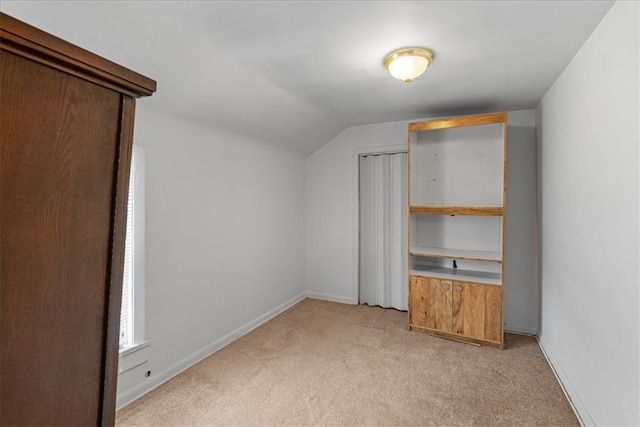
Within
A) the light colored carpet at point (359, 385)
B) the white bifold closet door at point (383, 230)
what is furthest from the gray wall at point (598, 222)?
the white bifold closet door at point (383, 230)

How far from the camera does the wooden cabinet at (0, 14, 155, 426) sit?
0.55m

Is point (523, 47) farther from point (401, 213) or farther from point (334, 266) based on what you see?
point (334, 266)

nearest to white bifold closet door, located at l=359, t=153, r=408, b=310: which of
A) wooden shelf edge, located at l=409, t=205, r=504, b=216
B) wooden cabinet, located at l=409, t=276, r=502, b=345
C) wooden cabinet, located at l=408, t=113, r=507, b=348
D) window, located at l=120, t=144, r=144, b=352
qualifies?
wooden cabinet, located at l=408, t=113, r=507, b=348

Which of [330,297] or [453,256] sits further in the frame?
[330,297]

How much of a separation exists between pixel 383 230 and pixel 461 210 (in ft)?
3.64

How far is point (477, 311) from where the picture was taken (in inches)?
113

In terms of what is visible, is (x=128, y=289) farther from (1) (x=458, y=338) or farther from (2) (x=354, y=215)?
(1) (x=458, y=338)

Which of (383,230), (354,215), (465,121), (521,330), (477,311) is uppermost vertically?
(465,121)

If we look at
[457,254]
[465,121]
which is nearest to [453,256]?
[457,254]

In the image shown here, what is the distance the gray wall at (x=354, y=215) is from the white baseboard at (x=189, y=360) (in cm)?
89

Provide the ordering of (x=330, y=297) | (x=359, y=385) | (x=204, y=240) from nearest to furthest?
(x=359, y=385), (x=204, y=240), (x=330, y=297)

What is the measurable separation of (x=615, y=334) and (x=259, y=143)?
309 cm

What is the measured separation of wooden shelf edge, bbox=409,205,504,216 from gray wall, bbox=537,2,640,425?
0.47 metres

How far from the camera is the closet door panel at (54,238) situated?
555 millimetres
